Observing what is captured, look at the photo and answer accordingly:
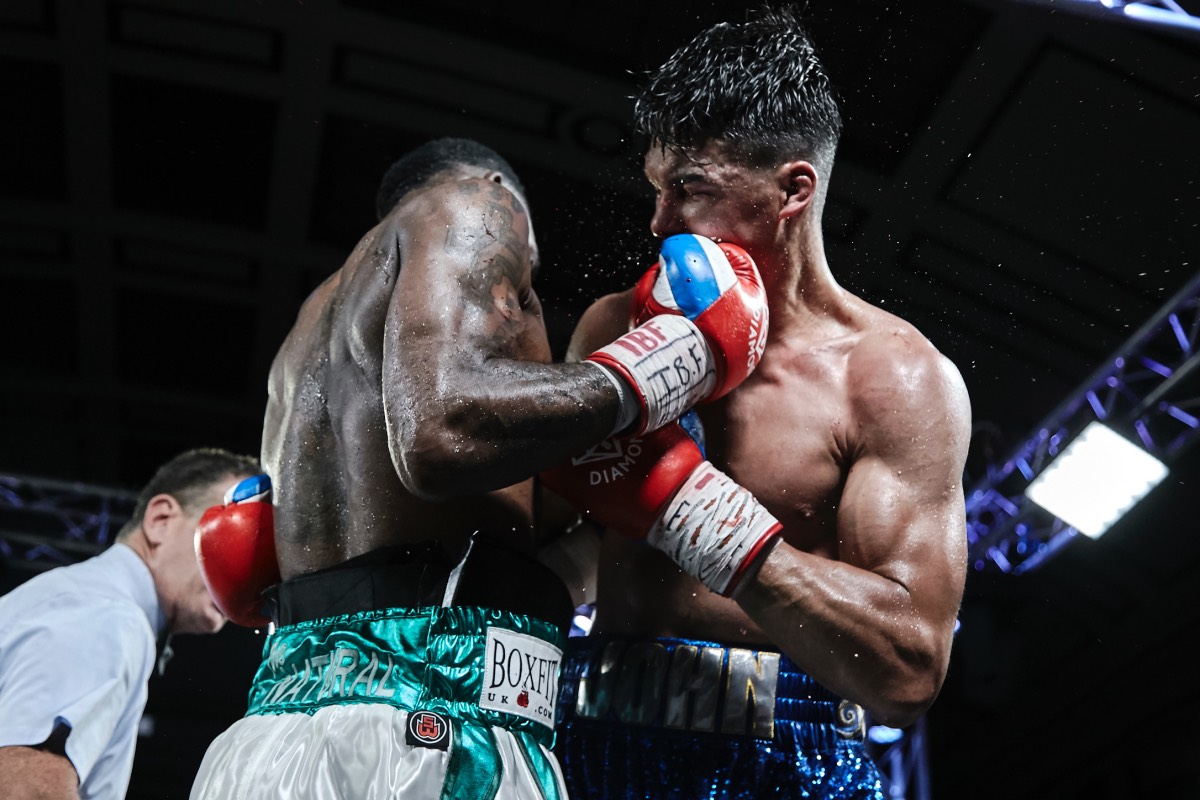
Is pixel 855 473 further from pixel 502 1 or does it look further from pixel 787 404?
pixel 502 1

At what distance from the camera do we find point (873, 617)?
1.67 m

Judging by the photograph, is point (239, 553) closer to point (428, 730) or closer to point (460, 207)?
point (428, 730)

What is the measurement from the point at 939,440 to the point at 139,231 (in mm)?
6005

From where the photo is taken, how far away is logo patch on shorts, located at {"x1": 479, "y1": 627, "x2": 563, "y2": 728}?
157 cm

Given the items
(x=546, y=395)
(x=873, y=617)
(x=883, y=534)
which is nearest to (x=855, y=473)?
(x=883, y=534)

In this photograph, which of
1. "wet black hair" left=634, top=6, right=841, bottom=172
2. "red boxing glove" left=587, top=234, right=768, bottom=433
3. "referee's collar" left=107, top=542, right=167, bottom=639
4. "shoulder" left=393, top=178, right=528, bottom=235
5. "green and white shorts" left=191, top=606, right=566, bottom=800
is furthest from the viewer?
"referee's collar" left=107, top=542, right=167, bottom=639

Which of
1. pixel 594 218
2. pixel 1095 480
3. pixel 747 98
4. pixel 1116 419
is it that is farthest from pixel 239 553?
pixel 594 218

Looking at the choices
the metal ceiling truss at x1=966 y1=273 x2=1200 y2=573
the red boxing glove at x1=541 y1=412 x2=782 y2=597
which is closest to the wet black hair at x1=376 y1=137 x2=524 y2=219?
the red boxing glove at x1=541 y1=412 x2=782 y2=597

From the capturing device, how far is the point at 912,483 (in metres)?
1.83

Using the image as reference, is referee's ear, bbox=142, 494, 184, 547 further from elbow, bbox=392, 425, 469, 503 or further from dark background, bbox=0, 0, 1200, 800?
elbow, bbox=392, 425, 469, 503

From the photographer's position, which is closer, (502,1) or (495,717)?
(495,717)

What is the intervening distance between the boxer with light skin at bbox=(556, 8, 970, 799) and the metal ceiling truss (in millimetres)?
3050

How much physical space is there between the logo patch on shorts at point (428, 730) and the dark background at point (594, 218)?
1283 millimetres

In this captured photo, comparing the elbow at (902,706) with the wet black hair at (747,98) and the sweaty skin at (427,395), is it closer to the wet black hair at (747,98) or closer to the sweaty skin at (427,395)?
the sweaty skin at (427,395)
